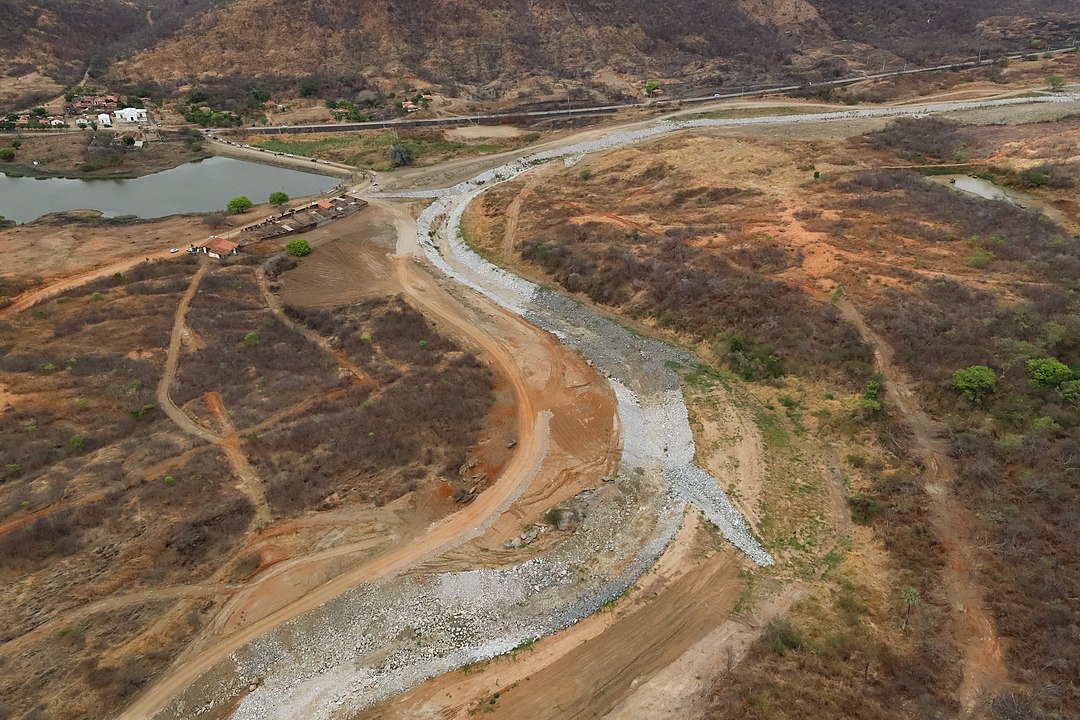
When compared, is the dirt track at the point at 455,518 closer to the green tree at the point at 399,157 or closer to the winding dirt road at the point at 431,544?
the winding dirt road at the point at 431,544

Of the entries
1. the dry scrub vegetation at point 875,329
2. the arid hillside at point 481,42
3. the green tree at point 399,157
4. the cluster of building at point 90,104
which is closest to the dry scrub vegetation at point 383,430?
the dry scrub vegetation at point 875,329

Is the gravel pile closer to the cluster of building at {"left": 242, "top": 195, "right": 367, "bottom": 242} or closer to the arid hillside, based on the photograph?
the cluster of building at {"left": 242, "top": 195, "right": 367, "bottom": 242}

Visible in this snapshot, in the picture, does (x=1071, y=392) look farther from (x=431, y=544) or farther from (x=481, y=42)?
(x=481, y=42)

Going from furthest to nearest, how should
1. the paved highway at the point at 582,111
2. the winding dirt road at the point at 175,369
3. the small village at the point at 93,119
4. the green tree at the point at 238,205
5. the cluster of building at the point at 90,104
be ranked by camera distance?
the cluster of building at the point at 90,104 → the paved highway at the point at 582,111 → the small village at the point at 93,119 → the green tree at the point at 238,205 → the winding dirt road at the point at 175,369

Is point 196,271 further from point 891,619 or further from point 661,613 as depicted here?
point 891,619

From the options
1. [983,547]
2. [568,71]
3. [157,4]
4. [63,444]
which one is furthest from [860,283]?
[157,4]

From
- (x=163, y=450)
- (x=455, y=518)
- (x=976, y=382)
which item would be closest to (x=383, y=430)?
(x=455, y=518)
